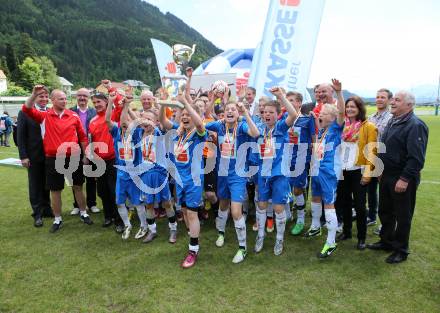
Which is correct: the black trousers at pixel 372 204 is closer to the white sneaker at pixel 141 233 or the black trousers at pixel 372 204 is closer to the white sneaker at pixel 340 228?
the white sneaker at pixel 340 228

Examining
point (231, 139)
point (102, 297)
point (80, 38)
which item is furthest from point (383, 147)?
point (80, 38)

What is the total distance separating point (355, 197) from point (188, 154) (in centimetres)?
229

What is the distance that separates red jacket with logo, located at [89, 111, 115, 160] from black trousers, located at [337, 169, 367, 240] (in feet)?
11.4

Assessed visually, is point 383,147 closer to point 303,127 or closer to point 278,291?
point 303,127

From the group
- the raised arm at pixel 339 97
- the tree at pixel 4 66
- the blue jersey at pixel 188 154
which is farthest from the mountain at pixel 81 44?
the raised arm at pixel 339 97

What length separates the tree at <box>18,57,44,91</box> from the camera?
247 feet

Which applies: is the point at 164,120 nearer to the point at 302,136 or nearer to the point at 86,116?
the point at 302,136

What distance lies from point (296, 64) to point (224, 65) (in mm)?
8782

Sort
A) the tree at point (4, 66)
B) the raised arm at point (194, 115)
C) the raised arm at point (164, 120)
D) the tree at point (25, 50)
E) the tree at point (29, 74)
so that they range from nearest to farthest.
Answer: the raised arm at point (194, 115), the raised arm at point (164, 120), the tree at point (29, 74), the tree at point (4, 66), the tree at point (25, 50)

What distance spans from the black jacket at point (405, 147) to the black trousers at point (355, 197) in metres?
0.39

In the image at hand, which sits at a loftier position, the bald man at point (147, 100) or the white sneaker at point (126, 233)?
the bald man at point (147, 100)

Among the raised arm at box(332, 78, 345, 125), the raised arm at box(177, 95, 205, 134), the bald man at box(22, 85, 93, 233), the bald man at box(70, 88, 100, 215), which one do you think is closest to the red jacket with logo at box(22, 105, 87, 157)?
the bald man at box(22, 85, 93, 233)

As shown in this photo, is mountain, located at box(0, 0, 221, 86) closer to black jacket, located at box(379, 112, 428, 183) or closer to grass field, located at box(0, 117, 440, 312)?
grass field, located at box(0, 117, 440, 312)

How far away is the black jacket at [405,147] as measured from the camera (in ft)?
11.8
